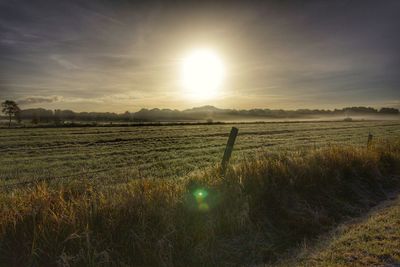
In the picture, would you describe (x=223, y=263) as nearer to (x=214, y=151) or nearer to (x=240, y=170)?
(x=240, y=170)

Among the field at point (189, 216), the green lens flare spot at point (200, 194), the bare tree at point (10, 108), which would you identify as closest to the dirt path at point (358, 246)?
the field at point (189, 216)

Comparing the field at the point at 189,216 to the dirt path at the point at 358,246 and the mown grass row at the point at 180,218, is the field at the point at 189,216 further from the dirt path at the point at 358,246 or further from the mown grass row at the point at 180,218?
the dirt path at the point at 358,246

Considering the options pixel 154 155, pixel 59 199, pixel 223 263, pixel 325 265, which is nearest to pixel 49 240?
pixel 59 199

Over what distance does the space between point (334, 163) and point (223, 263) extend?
586 centimetres

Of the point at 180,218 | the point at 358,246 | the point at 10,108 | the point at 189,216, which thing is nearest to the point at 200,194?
the point at 189,216

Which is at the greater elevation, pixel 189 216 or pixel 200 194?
pixel 200 194

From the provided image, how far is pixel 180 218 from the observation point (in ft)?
17.3

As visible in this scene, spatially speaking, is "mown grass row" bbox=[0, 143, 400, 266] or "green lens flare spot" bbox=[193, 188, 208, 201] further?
"green lens flare spot" bbox=[193, 188, 208, 201]

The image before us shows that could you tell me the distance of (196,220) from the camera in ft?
17.6

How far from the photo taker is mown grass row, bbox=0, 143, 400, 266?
4.37m

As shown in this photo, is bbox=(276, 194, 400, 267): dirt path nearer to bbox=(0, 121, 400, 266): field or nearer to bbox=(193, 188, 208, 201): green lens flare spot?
bbox=(0, 121, 400, 266): field

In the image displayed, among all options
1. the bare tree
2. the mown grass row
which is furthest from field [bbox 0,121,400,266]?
the bare tree

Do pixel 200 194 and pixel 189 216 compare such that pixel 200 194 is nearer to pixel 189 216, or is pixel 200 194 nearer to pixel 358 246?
pixel 189 216

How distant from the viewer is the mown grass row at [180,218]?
437 centimetres
